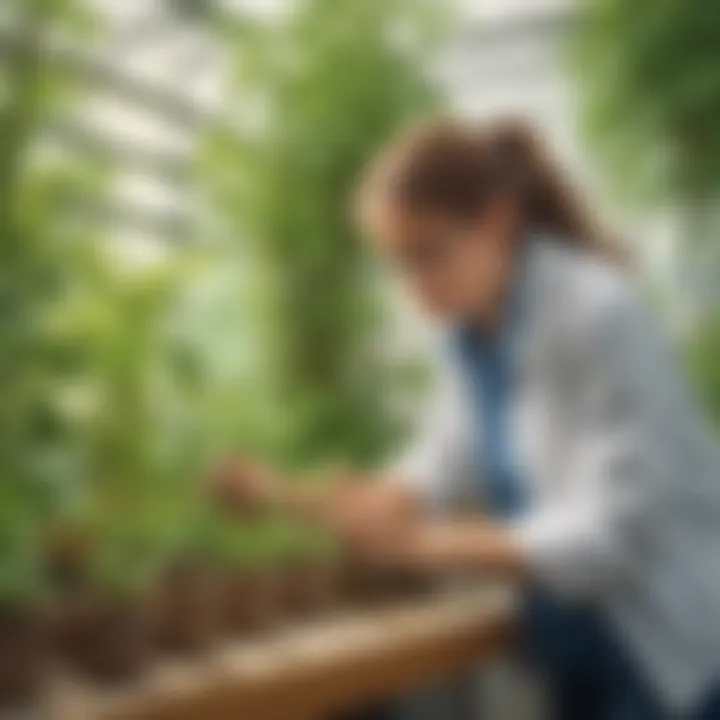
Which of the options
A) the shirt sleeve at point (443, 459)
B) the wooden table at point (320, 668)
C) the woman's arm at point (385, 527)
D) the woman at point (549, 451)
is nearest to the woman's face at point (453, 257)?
the woman at point (549, 451)

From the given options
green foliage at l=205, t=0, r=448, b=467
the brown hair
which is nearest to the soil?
green foliage at l=205, t=0, r=448, b=467

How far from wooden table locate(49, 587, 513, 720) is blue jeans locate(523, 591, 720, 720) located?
4cm

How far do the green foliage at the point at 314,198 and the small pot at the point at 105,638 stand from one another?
0.85 feet

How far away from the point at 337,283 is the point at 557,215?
0.25 m

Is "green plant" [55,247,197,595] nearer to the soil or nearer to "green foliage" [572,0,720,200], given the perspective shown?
the soil

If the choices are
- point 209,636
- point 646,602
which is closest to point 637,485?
point 646,602

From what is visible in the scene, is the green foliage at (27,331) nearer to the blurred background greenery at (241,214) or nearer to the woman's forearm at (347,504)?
the blurred background greenery at (241,214)

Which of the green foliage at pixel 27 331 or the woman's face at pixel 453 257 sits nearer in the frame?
the green foliage at pixel 27 331

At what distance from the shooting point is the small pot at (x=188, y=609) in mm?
1570

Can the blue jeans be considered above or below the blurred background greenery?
below

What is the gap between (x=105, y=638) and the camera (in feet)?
4.95

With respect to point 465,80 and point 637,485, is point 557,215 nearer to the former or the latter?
point 465,80

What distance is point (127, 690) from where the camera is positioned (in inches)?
58.2

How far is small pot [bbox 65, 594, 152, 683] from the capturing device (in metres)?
1.50
